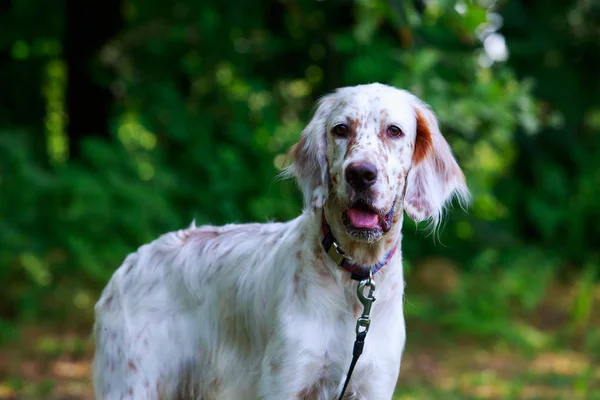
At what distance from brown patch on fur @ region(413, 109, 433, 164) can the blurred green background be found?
2923mm

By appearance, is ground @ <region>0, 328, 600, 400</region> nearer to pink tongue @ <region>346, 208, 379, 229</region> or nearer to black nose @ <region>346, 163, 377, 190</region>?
pink tongue @ <region>346, 208, 379, 229</region>

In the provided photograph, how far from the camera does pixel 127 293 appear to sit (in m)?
3.71

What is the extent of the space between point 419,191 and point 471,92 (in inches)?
164

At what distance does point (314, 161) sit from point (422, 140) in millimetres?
432

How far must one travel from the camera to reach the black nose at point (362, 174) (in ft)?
9.70

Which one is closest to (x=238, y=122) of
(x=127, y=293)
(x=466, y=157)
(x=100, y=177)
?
(x=100, y=177)

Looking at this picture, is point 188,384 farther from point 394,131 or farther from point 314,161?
point 394,131

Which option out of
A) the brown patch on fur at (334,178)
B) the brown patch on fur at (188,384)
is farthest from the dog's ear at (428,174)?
the brown patch on fur at (188,384)

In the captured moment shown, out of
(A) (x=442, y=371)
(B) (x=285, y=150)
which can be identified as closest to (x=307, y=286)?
(A) (x=442, y=371)

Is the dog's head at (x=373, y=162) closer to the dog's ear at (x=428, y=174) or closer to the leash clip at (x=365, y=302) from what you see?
the dog's ear at (x=428, y=174)

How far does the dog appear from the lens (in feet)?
10.2

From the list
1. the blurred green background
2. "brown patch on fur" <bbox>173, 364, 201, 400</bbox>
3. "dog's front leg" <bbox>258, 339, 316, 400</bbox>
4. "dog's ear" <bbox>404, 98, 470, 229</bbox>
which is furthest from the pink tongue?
the blurred green background

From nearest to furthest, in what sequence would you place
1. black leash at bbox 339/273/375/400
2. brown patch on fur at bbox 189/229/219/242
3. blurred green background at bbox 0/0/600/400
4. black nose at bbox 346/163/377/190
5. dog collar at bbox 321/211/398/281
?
1. black nose at bbox 346/163/377/190
2. black leash at bbox 339/273/375/400
3. dog collar at bbox 321/211/398/281
4. brown patch on fur at bbox 189/229/219/242
5. blurred green background at bbox 0/0/600/400

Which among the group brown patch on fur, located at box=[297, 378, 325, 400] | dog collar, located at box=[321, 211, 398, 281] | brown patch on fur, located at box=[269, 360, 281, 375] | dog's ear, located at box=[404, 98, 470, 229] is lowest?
brown patch on fur, located at box=[297, 378, 325, 400]
